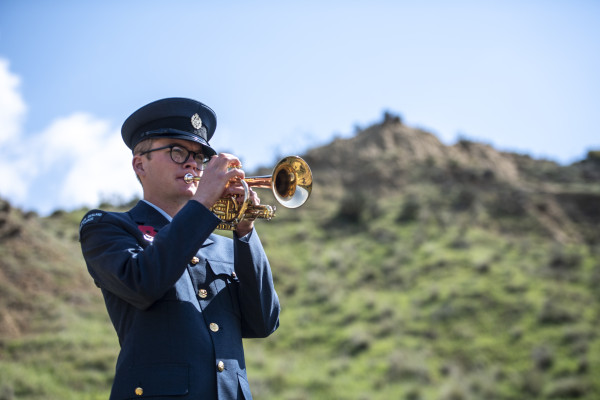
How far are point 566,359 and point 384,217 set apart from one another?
39.4ft

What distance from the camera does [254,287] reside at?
2928 mm

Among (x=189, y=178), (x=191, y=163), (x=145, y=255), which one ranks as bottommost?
(x=145, y=255)

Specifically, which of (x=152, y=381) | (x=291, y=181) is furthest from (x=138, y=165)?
(x=152, y=381)

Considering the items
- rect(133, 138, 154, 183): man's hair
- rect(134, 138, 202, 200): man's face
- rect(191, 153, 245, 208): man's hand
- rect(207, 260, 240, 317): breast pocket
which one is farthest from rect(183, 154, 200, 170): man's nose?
rect(207, 260, 240, 317): breast pocket

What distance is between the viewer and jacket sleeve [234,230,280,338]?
2.91m

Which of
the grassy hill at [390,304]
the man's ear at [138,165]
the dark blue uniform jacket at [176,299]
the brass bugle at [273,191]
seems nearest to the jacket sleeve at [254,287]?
the dark blue uniform jacket at [176,299]

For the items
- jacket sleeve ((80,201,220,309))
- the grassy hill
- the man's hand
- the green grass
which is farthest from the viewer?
the grassy hill

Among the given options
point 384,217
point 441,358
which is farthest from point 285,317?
point 384,217

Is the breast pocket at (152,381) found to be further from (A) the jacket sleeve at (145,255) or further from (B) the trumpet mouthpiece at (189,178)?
(B) the trumpet mouthpiece at (189,178)

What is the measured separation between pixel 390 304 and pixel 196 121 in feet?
48.3

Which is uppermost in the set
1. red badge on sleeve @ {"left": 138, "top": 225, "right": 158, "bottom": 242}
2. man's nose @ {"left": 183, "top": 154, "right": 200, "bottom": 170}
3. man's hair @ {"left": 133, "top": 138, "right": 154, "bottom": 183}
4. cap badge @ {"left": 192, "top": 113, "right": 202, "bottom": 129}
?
cap badge @ {"left": 192, "top": 113, "right": 202, "bottom": 129}

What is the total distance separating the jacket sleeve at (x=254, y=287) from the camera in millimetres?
2914

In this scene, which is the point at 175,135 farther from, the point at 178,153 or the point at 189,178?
the point at 189,178

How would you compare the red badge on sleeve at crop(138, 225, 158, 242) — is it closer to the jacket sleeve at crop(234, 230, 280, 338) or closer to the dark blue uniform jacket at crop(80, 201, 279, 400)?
the dark blue uniform jacket at crop(80, 201, 279, 400)
